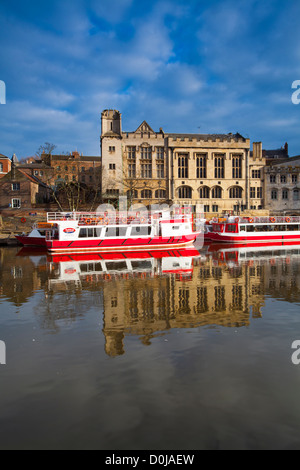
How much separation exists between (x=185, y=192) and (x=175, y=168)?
502 centimetres

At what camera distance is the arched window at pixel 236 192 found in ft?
197

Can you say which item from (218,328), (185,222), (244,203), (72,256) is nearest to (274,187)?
(244,203)

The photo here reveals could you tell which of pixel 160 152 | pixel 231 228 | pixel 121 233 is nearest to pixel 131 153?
pixel 160 152

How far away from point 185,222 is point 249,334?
2555 cm

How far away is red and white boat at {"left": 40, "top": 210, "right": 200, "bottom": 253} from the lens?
103 feet

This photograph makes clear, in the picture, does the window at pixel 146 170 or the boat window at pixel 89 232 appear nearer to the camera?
the boat window at pixel 89 232

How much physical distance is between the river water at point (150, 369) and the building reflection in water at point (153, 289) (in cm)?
8

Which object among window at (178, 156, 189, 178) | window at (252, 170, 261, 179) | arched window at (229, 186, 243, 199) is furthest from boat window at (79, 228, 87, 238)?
window at (252, 170, 261, 179)

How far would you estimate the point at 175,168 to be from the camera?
5772 centimetres

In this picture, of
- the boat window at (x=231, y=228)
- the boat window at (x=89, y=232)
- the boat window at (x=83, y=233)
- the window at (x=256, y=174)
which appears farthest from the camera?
the window at (x=256, y=174)

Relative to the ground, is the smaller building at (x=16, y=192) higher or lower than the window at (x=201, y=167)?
lower

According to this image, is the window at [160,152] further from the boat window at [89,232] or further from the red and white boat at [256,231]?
the boat window at [89,232]

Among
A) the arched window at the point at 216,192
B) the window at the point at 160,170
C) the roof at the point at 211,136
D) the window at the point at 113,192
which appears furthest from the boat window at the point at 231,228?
the roof at the point at 211,136
